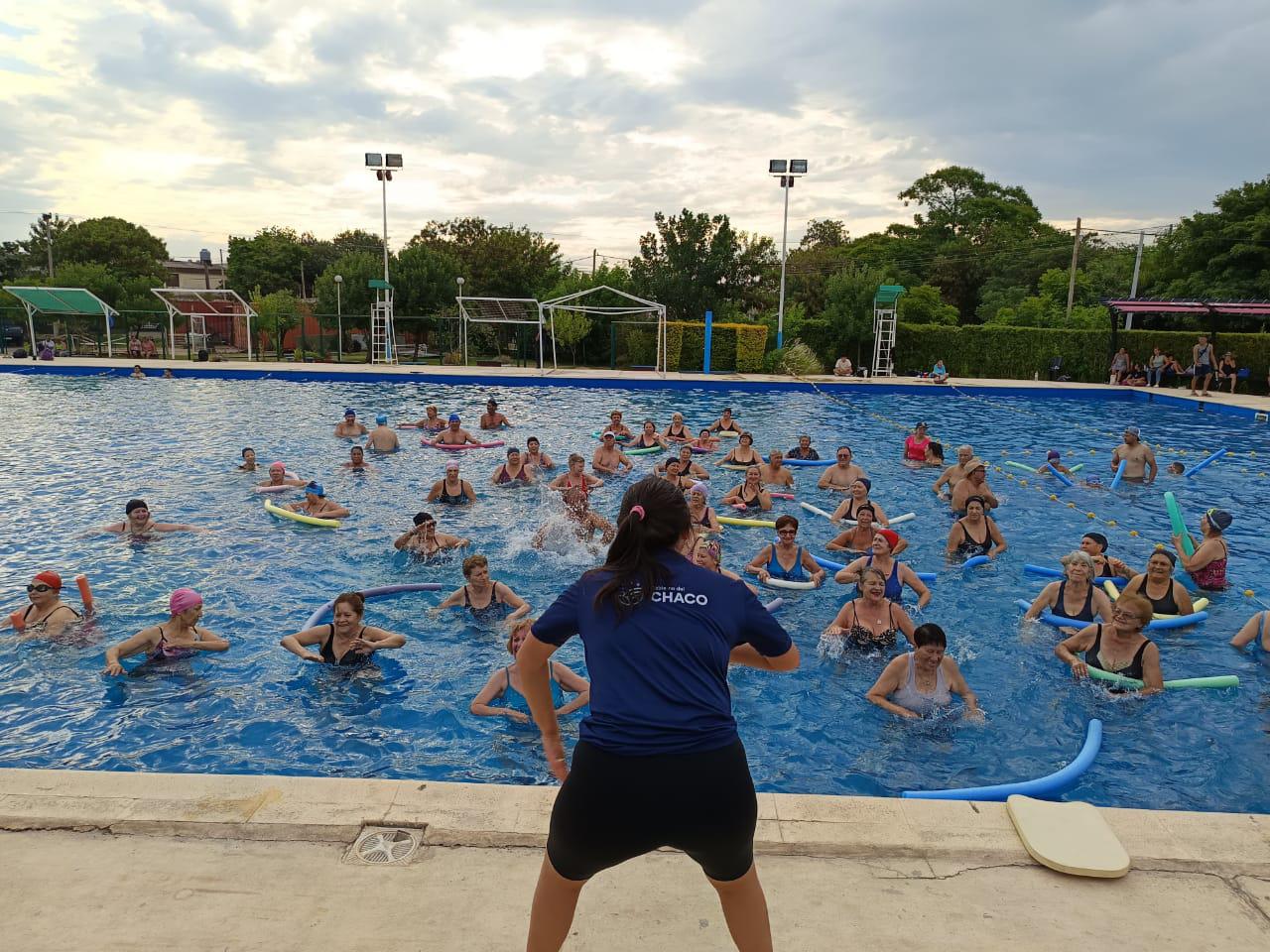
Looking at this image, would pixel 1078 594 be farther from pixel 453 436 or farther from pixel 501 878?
pixel 453 436

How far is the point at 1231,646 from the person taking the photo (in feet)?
25.1

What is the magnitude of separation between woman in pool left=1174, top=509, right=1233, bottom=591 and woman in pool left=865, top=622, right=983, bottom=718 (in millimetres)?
4449

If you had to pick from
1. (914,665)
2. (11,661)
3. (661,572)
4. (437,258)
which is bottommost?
(11,661)

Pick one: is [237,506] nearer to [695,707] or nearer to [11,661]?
[11,661]

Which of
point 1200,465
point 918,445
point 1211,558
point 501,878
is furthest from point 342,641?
point 1200,465

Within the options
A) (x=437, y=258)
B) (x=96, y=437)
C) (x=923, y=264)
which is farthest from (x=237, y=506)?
(x=923, y=264)

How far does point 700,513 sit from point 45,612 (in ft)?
20.8

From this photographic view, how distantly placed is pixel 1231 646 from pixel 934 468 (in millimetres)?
8093

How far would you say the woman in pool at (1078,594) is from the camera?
7543 mm

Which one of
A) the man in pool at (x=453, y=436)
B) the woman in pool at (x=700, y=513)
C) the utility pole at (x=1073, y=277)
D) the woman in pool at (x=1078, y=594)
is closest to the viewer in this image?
the woman in pool at (x=1078, y=594)

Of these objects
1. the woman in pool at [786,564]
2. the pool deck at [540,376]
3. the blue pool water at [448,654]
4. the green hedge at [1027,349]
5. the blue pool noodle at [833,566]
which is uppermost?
the green hedge at [1027,349]

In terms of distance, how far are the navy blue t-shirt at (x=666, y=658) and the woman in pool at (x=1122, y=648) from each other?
17.4ft

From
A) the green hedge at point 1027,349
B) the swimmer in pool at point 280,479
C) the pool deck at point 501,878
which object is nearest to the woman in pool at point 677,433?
the swimmer in pool at point 280,479

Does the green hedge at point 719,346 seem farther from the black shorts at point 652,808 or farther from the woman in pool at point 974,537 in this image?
the black shorts at point 652,808
